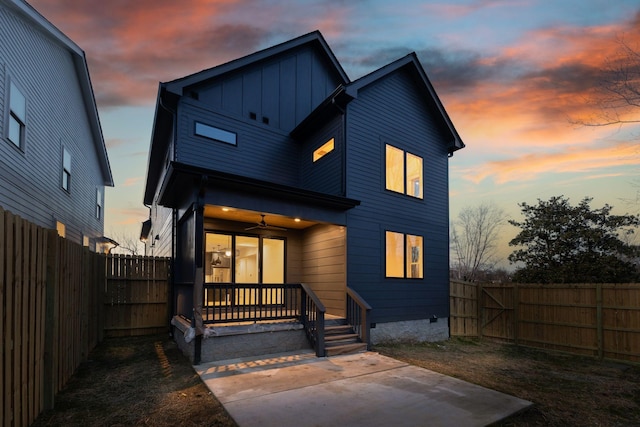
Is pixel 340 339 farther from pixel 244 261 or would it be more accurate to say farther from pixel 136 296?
pixel 136 296

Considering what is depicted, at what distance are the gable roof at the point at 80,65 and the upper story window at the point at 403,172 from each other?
9413 millimetres

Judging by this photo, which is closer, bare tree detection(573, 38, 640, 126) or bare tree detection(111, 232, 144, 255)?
bare tree detection(573, 38, 640, 126)

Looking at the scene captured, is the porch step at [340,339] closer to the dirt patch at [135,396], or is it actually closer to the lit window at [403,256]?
the lit window at [403,256]

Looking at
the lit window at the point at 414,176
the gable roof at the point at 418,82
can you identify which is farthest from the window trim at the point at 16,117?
the lit window at the point at 414,176

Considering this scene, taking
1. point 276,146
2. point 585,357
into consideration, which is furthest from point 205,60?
point 585,357

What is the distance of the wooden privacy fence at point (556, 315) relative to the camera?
28.5 feet

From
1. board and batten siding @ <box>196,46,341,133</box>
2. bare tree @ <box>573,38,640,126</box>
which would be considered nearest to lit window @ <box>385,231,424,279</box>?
board and batten siding @ <box>196,46,341,133</box>

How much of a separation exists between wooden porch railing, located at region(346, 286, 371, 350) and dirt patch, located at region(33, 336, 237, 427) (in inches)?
152

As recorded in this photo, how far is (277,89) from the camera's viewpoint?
11117 mm

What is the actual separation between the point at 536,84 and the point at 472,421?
10.6 metres

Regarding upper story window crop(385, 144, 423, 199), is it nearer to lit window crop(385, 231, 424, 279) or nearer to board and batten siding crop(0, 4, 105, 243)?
lit window crop(385, 231, 424, 279)

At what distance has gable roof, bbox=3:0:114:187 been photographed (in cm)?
810

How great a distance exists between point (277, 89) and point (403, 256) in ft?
21.3

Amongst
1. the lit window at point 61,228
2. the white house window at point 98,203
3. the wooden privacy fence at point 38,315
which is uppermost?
the white house window at point 98,203
